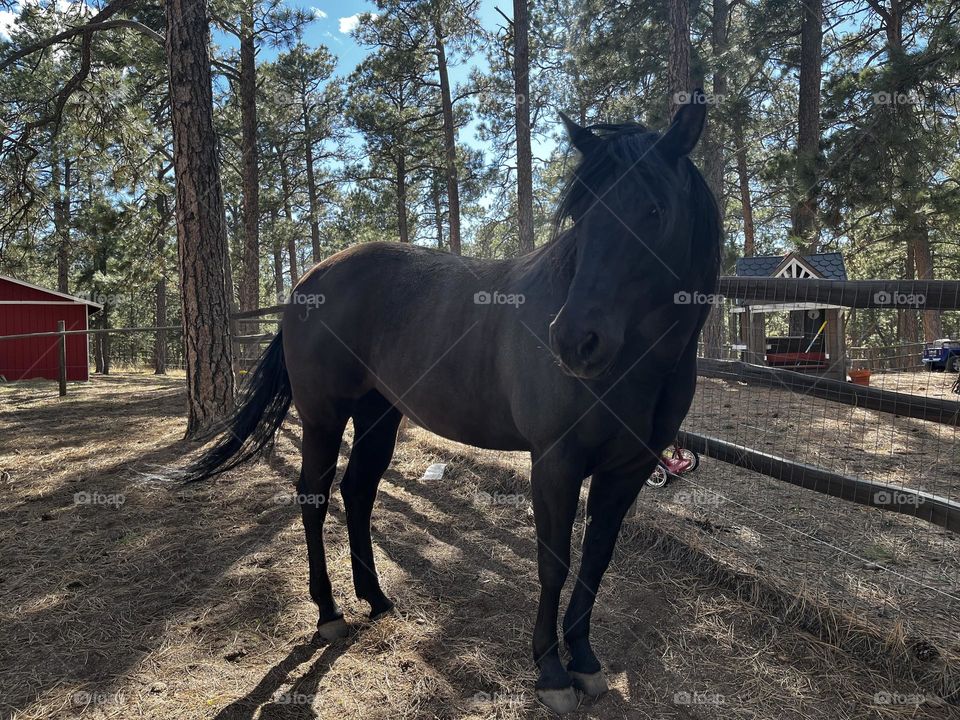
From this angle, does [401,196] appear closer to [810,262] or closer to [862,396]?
[810,262]

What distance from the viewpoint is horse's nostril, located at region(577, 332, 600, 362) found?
1.68 m

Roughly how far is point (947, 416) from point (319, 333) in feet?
10.6

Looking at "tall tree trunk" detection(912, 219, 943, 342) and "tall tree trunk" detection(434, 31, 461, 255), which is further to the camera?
"tall tree trunk" detection(434, 31, 461, 255)

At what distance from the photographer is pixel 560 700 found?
216 cm

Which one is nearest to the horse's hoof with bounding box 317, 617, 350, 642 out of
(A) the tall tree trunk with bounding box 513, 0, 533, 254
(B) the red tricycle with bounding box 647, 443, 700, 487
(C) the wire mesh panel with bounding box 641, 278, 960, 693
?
(C) the wire mesh panel with bounding box 641, 278, 960, 693

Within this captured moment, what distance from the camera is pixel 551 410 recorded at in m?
2.10

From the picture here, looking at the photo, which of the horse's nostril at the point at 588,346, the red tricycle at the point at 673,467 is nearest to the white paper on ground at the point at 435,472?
the red tricycle at the point at 673,467

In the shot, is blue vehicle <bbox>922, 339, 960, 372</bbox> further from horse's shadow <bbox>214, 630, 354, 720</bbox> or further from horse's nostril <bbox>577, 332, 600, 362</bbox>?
horse's shadow <bbox>214, 630, 354, 720</bbox>

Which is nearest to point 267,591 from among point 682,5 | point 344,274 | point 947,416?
point 344,274

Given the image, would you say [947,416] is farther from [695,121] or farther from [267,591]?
[267,591]

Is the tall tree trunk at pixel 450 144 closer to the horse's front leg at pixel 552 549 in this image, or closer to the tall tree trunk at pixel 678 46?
the tall tree trunk at pixel 678 46

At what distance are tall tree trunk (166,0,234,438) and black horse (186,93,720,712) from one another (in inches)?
121

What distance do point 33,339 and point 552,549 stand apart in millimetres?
19274

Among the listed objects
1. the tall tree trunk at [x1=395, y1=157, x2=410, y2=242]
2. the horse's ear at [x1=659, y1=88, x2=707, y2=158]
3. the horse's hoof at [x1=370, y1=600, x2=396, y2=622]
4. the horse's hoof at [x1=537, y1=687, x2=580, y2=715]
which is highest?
the tall tree trunk at [x1=395, y1=157, x2=410, y2=242]
